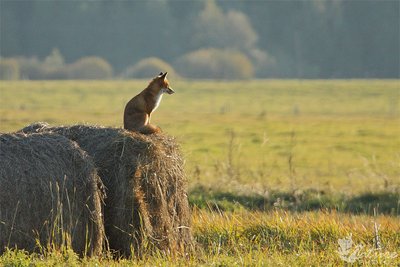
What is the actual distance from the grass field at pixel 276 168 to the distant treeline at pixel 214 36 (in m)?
54.3

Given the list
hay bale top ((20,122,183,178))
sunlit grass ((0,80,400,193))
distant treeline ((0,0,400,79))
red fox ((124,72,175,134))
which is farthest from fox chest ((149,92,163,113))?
distant treeline ((0,0,400,79))

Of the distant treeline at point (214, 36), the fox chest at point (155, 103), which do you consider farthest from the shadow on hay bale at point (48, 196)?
the distant treeline at point (214, 36)

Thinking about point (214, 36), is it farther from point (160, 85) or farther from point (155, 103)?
point (155, 103)

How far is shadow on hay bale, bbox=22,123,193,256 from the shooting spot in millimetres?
9484

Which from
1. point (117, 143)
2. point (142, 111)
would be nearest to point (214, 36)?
point (142, 111)

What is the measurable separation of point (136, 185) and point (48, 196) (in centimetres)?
107

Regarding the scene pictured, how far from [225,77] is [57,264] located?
11395 centimetres

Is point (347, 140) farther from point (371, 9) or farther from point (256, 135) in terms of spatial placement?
point (371, 9)

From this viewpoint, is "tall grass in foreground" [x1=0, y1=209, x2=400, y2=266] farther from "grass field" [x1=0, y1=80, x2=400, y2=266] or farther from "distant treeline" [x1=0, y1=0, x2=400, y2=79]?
"distant treeline" [x1=0, y1=0, x2=400, y2=79]

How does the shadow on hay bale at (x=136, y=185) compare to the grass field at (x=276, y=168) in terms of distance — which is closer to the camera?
the shadow on hay bale at (x=136, y=185)

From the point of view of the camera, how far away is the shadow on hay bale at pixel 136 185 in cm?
948

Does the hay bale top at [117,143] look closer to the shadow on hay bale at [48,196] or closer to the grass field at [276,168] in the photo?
the shadow on hay bale at [48,196]

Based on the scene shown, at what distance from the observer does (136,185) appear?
374 inches

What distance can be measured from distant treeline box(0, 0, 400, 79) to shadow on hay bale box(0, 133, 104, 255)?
11547 centimetres
